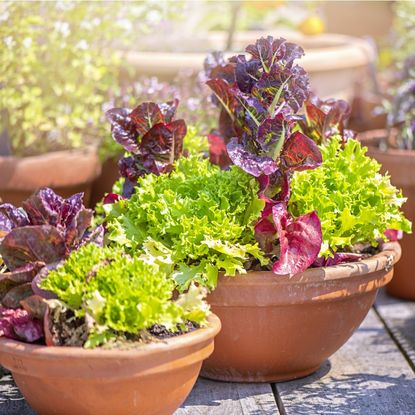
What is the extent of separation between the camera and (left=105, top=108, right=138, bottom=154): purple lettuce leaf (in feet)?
9.55

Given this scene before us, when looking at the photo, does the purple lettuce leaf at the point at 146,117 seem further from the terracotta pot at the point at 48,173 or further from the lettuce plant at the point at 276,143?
the terracotta pot at the point at 48,173

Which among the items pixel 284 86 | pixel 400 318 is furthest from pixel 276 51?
pixel 400 318

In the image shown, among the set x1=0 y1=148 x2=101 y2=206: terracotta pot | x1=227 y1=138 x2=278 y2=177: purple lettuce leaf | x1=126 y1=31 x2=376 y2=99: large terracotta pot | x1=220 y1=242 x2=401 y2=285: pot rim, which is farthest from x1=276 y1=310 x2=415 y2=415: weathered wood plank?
x1=126 y1=31 x2=376 y2=99: large terracotta pot

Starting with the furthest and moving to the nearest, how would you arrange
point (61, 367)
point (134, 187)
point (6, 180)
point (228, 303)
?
point (6, 180), point (134, 187), point (228, 303), point (61, 367)

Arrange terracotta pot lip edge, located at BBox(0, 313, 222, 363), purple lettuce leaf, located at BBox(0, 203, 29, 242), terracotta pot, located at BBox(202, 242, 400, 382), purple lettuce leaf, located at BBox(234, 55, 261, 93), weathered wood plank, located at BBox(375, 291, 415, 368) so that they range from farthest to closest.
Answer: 1. weathered wood plank, located at BBox(375, 291, 415, 368)
2. purple lettuce leaf, located at BBox(234, 55, 261, 93)
3. terracotta pot, located at BBox(202, 242, 400, 382)
4. purple lettuce leaf, located at BBox(0, 203, 29, 242)
5. terracotta pot lip edge, located at BBox(0, 313, 222, 363)

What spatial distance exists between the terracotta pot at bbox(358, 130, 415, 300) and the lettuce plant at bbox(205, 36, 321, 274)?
110cm

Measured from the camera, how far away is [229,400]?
108 inches

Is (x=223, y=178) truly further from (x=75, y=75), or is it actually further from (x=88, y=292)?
(x=75, y=75)

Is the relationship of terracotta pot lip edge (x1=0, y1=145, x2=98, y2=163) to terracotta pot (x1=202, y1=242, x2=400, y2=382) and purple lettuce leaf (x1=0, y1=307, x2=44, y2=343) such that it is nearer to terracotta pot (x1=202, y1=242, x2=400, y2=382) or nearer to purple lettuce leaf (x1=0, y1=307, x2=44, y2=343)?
terracotta pot (x1=202, y1=242, x2=400, y2=382)

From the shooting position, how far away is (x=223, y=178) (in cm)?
279

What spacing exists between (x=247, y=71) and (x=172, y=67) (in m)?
1.64

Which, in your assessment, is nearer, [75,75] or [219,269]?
[219,269]

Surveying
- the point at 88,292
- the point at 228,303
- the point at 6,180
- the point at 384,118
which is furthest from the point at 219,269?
the point at 384,118

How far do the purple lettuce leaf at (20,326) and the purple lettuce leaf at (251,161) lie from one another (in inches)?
Result: 30.1
